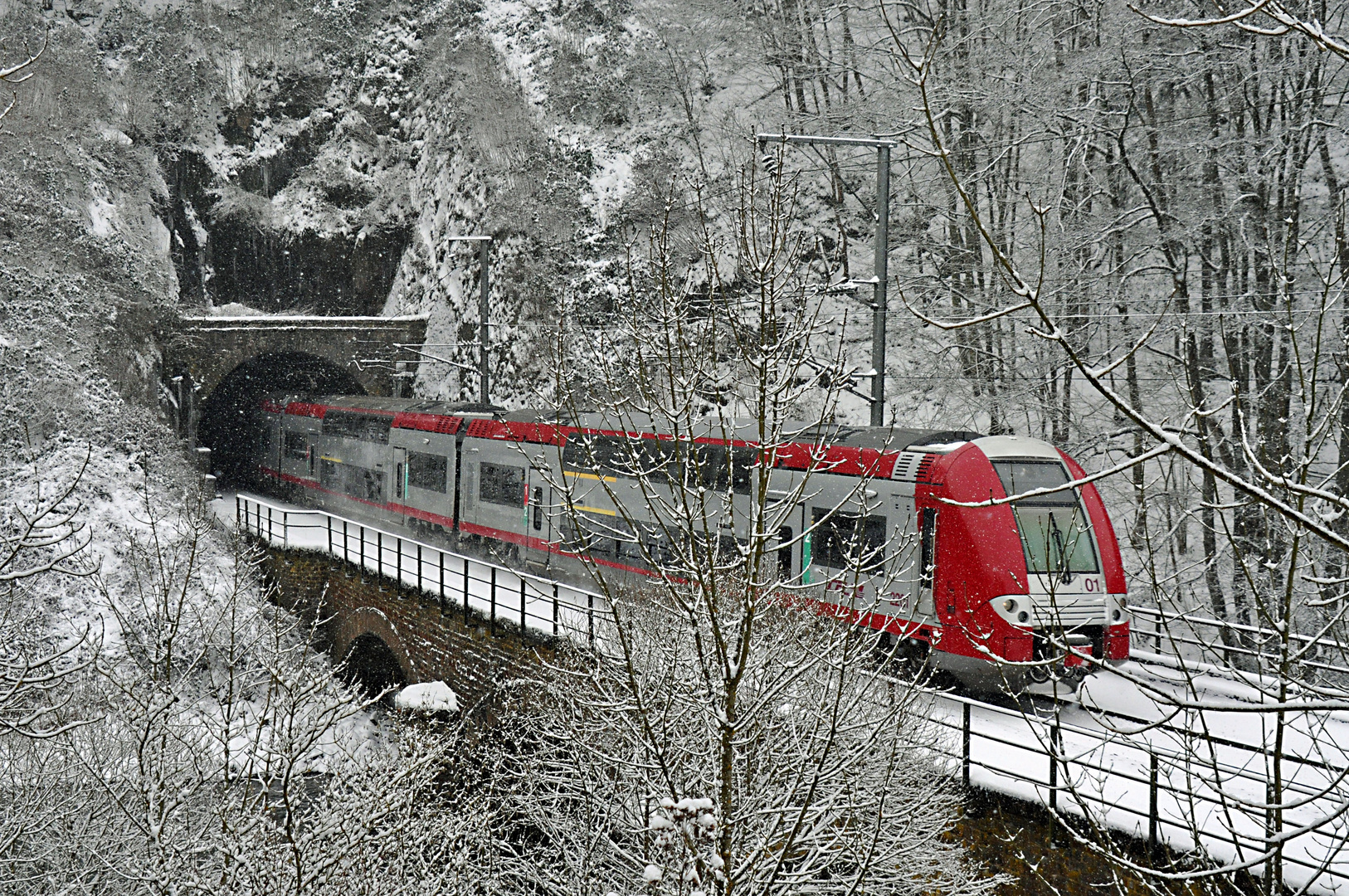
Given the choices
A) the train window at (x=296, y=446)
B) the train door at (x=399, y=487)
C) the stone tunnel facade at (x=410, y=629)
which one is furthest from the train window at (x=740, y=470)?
the train window at (x=296, y=446)

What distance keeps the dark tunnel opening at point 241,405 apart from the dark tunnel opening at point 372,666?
1570 cm

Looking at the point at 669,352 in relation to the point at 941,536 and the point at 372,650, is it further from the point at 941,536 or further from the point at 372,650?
the point at 372,650

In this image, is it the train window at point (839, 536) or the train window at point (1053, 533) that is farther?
the train window at point (839, 536)

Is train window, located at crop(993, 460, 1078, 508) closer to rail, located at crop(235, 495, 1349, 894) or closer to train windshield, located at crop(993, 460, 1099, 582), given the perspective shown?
train windshield, located at crop(993, 460, 1099, 582)

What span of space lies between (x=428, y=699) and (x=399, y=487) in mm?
9364

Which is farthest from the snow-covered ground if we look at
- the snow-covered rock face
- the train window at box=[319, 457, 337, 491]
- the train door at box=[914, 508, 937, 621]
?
the train window at box=[319, 457, 337, 491]

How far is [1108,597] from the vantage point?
1116 centimetres

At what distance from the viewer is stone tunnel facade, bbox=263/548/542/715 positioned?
16078 millimetres

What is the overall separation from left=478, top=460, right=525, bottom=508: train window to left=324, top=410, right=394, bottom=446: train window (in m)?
4.79

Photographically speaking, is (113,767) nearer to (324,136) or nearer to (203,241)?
(203,241)

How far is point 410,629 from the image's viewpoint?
1931 cm

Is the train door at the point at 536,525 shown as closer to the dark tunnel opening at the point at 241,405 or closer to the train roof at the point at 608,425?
the train roof at the point at 608,425

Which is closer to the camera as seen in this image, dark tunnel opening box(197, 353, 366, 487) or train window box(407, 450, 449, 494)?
train window box(407, 450, 449, 494)

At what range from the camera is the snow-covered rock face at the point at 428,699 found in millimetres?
14523
